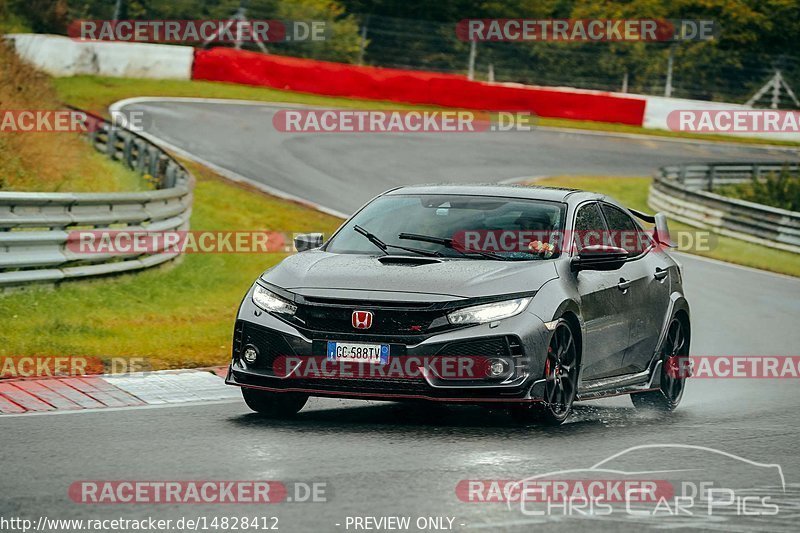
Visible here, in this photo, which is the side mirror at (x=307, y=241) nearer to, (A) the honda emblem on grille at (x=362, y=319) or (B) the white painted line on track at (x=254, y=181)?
(A) the honda emblem on grille at (x=362, y=319)

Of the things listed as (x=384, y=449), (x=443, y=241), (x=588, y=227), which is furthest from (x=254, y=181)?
(x=384, y=449)

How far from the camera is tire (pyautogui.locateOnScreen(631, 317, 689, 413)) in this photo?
11148mm

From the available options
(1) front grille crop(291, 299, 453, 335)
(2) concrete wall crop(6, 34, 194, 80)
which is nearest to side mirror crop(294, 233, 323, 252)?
(1) front grille crop(291, 299, 453, 335)

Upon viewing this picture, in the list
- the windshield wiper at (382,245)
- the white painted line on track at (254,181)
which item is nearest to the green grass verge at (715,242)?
the white painted line on track at (254,181)

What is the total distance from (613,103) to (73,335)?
34.3 metres

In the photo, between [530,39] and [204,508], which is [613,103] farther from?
[204,508]

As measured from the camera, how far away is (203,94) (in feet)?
133

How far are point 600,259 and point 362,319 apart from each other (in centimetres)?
187

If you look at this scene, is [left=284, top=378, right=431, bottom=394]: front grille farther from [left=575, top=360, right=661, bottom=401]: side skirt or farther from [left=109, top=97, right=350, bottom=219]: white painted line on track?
[left=109, top=97, right=350, bottom=219]: white painted line on track

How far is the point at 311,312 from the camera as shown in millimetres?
9055

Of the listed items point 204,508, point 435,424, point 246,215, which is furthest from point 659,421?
point 246,215

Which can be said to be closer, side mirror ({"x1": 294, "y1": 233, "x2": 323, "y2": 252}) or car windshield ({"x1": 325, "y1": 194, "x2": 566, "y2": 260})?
car windshield ({"x1": 325, "y1": 194, "x2": 566, "y2": 260})

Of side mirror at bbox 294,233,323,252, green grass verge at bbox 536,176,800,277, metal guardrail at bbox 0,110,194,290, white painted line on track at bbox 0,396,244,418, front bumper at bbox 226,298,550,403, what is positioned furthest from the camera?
green grass verge at bbox 536,176,800,277

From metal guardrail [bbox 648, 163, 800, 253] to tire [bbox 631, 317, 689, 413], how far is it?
58.7 ft
